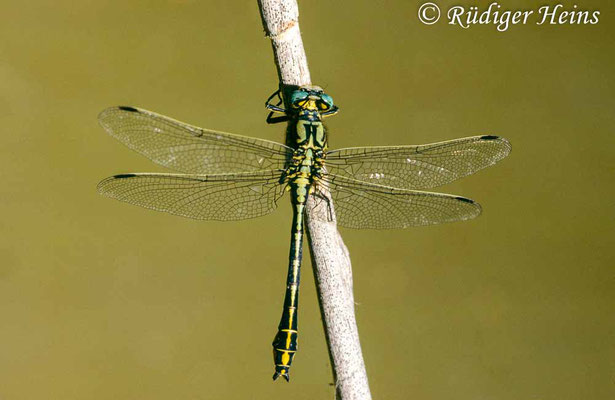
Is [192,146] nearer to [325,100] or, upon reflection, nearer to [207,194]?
[207,194]

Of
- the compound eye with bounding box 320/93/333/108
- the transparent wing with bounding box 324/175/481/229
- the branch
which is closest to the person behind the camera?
the branch

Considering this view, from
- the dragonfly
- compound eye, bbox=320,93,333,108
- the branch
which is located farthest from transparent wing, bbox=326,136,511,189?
the branch

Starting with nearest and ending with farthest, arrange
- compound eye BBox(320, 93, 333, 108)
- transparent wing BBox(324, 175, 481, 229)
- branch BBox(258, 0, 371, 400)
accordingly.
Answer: branch BBox(258, 0, 371, 400)
compound eye BBox(320, 93, 333, 108)
transparent wing BBox(324, 175, 481, 229)

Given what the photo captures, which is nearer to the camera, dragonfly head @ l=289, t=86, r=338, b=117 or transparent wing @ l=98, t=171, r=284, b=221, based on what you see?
dragonfly head @ l=289, t=86, r=338, b=117

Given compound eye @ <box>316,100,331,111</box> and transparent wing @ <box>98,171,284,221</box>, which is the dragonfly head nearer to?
compound eye @ <box>316,100,331,111</box>

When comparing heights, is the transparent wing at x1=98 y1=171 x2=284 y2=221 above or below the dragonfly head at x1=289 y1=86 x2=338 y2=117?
below

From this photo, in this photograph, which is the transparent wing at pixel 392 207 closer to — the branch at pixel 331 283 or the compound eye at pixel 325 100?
the compound eye at pixel 325 100

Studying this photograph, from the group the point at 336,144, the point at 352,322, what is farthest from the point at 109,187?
the point at 336,144
